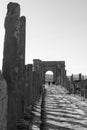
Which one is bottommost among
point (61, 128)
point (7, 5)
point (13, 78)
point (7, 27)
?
point (61, 128)

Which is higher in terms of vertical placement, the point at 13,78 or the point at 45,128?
the point at 13,78

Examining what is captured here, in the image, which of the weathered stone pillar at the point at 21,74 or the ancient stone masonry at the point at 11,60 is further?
the weathered stone pillar at the point at 21,74

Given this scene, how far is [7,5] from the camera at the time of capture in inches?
192

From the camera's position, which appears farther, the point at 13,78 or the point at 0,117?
the point at 13,78

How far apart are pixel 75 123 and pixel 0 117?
4.69 metres

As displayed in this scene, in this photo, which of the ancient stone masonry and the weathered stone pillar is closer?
the ancient stone masonry

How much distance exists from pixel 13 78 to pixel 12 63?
354mm

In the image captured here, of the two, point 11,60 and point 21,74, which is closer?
point 11,60

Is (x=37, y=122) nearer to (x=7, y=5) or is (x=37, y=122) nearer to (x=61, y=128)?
(x=61, y=128)

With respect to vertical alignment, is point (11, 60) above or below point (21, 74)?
above

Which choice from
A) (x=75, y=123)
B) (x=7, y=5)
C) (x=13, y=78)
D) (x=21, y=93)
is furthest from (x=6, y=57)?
(x=75, y=123)

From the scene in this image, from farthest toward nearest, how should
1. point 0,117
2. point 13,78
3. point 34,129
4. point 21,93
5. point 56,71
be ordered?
1. point 56,71
2. point 21,93
3. point 34,129
4. point 13,78
5. point 0,117

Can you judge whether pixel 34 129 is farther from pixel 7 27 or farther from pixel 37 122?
pixel 7 27

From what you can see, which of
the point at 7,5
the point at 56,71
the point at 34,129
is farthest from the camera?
the point at 56,71
